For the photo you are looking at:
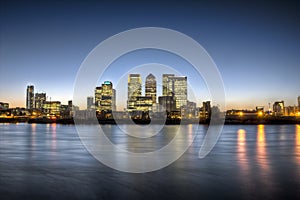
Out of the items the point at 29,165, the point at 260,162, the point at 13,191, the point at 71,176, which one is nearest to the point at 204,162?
the point at 260,162

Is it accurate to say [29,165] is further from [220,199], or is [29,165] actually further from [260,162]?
[260,162]

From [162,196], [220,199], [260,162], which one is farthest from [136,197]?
[260,162]

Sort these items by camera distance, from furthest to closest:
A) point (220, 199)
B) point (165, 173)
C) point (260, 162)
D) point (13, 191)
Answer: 1. point (260, 162)
2. point (165, 173)
3. point (13, 191)
4. point (220, 199)

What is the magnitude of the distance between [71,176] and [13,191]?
125 inches

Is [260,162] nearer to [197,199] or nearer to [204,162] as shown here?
[204,162]

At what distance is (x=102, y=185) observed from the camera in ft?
42.2

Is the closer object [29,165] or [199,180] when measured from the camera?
[199,180]

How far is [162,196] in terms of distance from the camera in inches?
436

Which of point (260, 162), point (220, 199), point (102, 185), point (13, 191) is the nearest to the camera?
point (220, 199)

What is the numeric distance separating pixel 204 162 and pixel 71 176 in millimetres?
8590

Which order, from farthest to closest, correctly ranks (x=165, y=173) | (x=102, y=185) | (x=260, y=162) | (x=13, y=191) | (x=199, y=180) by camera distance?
(x=260, y=162)
(x=165, y=173)
(x=199, y=180)
(x=102, y=185)
(x=13, y=191)

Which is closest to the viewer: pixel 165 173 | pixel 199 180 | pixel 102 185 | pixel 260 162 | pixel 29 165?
pixel 102 185

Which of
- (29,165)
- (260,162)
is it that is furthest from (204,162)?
(29,165)

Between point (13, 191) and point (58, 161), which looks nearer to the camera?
point (13, 191)
